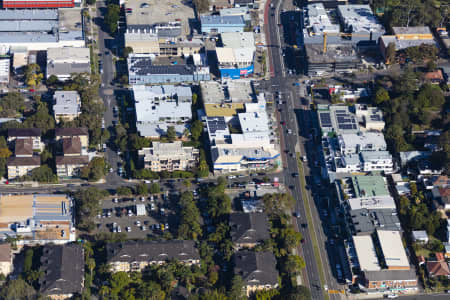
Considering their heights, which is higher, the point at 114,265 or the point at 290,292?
the point at 114,265

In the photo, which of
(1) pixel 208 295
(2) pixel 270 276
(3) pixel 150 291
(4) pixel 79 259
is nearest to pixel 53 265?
(4) pixel 79 259

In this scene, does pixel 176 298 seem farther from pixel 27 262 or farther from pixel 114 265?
pixel 27 262

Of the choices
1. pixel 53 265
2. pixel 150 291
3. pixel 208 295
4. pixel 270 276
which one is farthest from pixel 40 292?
pixel 270 276

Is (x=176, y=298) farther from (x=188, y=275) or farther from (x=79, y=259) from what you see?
(x=79, y=259)

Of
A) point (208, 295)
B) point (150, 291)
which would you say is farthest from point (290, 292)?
point (150, 291)

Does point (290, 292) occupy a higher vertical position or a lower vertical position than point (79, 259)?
lower

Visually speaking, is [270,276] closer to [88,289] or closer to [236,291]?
[236,291]
